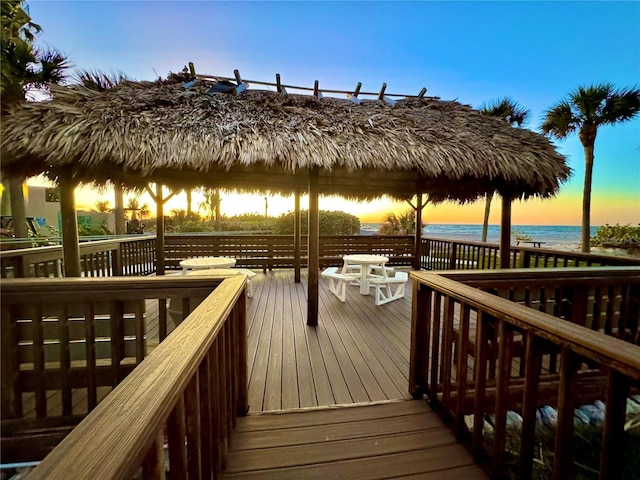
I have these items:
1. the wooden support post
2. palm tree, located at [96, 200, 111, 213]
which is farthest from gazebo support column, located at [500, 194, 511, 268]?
palm tree, located at [96, 200, 111, 213]

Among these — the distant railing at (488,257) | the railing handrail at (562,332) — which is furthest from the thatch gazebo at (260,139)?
the railing handrail at (562,332)

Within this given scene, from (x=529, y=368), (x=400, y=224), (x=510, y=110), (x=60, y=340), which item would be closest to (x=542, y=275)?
(x=529, y=368)

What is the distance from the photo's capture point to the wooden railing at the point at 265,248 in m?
6.79

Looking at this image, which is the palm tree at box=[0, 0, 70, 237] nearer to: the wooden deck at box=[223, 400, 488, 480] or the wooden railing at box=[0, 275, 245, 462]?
the wooden railing at box=[0, 275, 245, 462]

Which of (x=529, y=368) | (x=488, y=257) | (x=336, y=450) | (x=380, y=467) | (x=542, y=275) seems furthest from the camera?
(x=488, y=257)

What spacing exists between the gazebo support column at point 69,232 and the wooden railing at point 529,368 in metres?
3.75

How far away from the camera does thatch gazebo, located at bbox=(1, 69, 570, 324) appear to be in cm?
313

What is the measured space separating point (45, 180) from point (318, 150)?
4.00 meters

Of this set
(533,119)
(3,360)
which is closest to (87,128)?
Answer: (3,360)

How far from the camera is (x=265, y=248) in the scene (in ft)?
23.0

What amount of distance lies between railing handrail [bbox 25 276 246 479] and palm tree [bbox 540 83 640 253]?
487 inches

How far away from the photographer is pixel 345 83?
29.2 ft

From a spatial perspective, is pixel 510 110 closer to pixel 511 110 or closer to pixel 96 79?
pixel 511 110

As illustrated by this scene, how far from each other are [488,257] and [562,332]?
468 cm
